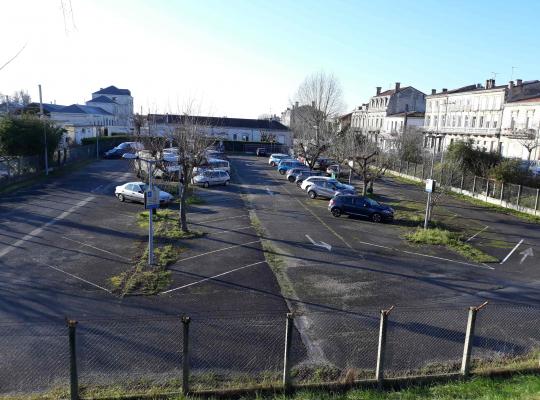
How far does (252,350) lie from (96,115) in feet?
251

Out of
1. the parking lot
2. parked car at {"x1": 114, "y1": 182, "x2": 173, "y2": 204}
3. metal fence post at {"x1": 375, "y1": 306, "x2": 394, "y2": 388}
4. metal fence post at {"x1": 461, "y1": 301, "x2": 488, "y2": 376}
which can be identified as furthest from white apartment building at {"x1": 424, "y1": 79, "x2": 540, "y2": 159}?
metal fence post at {"x1": 375, "y1": 306, "x2": 394, "y2": 388}

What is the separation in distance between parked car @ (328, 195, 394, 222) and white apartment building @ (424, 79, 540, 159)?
96.1ft

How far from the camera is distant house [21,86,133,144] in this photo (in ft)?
209

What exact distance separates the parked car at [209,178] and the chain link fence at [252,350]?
2475cm

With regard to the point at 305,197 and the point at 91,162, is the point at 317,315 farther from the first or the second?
the point at 91,162

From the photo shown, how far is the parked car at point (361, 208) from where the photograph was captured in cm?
2481

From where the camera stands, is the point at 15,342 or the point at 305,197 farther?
the point at 305,197

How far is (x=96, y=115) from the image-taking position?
3056 inches

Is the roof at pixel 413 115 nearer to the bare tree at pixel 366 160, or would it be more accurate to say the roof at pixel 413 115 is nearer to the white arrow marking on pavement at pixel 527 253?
the bare tree at pixel 366 160

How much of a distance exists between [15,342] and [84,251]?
7.52 meters

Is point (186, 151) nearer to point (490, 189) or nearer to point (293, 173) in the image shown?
point (293, 173)

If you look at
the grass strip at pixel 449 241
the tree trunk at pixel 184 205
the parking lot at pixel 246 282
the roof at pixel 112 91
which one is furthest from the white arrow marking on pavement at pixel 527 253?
the roof at pixel 112 91

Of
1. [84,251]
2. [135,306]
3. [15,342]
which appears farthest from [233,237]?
[15,342]

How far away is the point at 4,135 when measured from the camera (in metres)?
34.7
